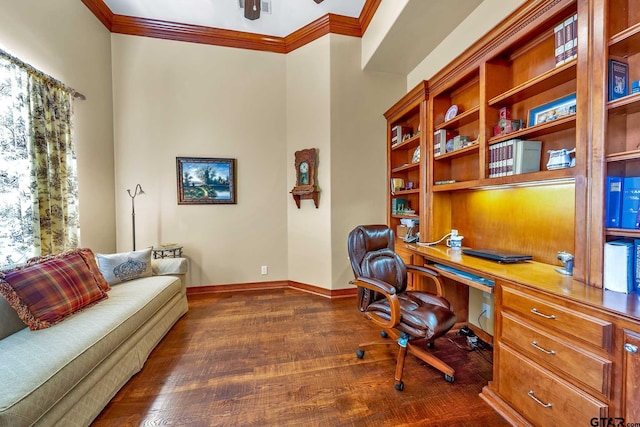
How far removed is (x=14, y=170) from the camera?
2.04 metres

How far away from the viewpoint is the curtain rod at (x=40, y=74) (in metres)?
1.94

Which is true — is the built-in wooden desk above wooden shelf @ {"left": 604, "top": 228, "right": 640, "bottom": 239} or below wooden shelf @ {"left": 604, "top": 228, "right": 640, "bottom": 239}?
below

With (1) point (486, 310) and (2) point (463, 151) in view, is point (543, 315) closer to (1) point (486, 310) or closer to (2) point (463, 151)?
(1) point (486, 310)

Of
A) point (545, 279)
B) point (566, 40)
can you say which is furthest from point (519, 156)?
point (545, 279)

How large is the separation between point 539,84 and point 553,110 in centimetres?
19

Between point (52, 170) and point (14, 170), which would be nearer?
point (14, 170)

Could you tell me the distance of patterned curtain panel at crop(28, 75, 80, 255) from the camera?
2188mm

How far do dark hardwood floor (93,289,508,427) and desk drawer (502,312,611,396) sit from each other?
1.64ft

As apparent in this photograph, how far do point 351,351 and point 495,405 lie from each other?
1009 mm

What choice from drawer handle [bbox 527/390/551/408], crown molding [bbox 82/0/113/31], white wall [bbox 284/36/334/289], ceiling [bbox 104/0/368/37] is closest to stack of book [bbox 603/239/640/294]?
drawer handle [bbox 527/390/551/408]

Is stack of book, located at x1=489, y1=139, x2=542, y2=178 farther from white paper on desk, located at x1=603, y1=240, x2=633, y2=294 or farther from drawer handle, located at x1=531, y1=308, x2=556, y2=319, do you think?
drawer handle, located at x1=531, y1=308, x2=556, y2=319

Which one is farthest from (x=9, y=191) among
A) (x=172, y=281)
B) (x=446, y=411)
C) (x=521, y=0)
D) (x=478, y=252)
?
(x=521, y=0)

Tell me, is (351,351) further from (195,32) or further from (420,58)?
(195,32)

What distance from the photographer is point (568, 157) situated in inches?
59.6
